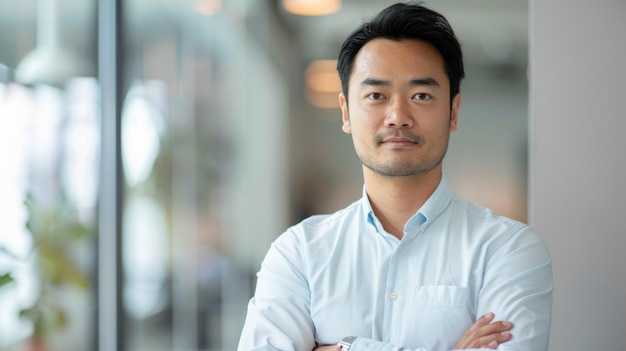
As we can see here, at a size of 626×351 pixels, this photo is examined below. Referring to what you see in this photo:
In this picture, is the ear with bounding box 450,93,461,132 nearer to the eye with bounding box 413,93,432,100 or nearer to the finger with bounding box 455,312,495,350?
the eye with bounding box 413,93,432,100

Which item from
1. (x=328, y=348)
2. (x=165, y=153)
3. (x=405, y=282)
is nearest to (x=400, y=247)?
(x=405, y=282)

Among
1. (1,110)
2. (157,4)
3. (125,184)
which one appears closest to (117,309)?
(125,184)

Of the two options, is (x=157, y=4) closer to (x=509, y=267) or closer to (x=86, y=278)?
(x=86, y=278)

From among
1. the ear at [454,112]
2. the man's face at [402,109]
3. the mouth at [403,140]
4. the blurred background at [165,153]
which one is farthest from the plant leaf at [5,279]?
the ear at [454,112]

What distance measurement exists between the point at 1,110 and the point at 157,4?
2.55 ft

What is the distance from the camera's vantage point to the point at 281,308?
199 cm

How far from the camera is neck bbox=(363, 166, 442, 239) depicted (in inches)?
81.4

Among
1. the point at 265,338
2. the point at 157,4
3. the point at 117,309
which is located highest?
the point at 157,4

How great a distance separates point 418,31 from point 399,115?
0.85 feet

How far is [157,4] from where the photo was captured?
126 inches

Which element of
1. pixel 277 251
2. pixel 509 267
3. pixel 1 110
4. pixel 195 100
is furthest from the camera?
pixel 195 100

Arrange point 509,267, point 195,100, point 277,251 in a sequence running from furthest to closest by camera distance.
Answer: point 195,100 < point 277,251 < point 509,267

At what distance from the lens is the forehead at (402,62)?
201 cm

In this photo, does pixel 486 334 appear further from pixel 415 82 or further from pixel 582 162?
pixel 582 162
